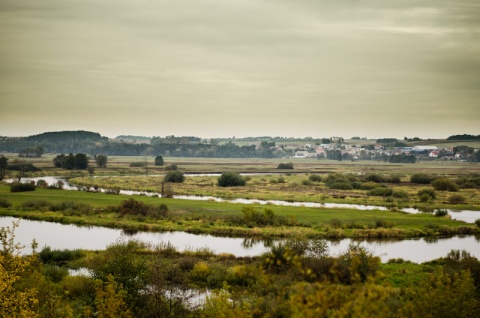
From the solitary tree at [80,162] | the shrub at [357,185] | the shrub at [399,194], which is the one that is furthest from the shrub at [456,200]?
the solitary tree at [80,162]

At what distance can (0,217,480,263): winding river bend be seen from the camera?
36.8 m

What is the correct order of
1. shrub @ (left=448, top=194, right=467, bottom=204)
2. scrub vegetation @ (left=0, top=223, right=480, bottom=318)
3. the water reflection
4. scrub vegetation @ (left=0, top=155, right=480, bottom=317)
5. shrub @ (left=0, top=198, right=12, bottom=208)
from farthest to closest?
1. shrub @ (left=448, top=194, right=467, bottom=204)
2. shrub @ (left=0, top=198, right=12, bottom=208)
3. the water reflection
4. scrub vegetation @ (left=0, top=155, right=480, bottom=317)
5. scrub vegetation @ (left=0, top=223, right=480, bottom=318)

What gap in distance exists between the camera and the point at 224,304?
1417cm

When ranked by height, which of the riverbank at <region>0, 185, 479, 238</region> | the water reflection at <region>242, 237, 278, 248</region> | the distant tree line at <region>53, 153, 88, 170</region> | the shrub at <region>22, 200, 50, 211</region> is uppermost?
the distant tree line at <region>53, 153, 88, 170</region>

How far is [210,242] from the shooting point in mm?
40500

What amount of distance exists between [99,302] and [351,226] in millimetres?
35752

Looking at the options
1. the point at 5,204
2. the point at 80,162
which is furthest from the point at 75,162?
the point at 5,204

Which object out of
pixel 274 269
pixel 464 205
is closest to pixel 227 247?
pixel 274 269

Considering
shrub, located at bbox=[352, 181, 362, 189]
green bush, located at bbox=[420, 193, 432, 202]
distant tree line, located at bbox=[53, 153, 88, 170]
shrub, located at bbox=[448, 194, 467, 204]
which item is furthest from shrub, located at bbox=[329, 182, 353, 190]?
distant tree line, located at bbox=[53, 153, 88, 170]

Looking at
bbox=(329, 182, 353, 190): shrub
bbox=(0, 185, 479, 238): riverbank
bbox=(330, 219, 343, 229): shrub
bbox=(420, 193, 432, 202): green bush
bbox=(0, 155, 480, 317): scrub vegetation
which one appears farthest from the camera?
bbox=(329, 182, 353, 190): shrub

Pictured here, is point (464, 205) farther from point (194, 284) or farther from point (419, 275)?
point (194, 284)

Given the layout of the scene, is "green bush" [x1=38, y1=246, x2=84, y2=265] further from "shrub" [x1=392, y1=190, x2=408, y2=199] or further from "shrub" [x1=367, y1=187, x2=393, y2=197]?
"shrub" [x1=367, y1=187, x2=393, y2=197]

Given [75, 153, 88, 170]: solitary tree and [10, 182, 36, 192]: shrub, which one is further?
[75, 153, 88, 170]: solitary tree

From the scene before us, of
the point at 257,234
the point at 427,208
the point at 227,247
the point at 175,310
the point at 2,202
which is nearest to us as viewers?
the point at 175,310
